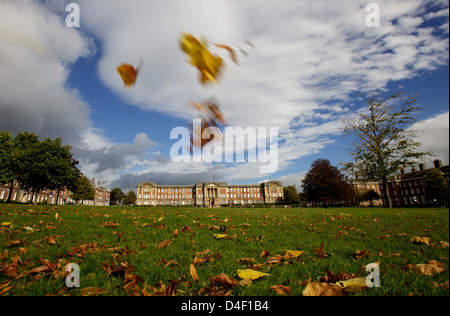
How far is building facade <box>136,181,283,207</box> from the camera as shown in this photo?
126625 mm

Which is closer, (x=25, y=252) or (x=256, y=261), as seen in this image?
(x=256, y=261)

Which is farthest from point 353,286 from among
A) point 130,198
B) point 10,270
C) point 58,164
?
point 130,198

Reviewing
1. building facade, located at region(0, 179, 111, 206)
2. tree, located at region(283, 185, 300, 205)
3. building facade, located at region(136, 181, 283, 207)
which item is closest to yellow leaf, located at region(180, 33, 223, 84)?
building facade, located at region(0, 179, 111, 206)

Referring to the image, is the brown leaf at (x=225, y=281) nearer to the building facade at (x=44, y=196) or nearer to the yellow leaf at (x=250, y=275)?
the yellow leaf at (x=250, y=275)

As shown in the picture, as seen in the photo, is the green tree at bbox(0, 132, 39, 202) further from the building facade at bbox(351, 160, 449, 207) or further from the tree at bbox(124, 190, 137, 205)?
the tree at bbox(124, 190, 137, 205)

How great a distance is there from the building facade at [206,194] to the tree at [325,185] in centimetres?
8193

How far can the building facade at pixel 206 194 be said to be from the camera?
12662cm

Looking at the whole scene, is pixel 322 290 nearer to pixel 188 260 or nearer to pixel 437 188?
pixel 188 260

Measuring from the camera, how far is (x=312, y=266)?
2824mm

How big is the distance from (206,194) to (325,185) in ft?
287

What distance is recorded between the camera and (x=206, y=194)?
125 m

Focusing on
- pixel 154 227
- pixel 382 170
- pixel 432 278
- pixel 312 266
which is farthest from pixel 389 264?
pixel 382 170
